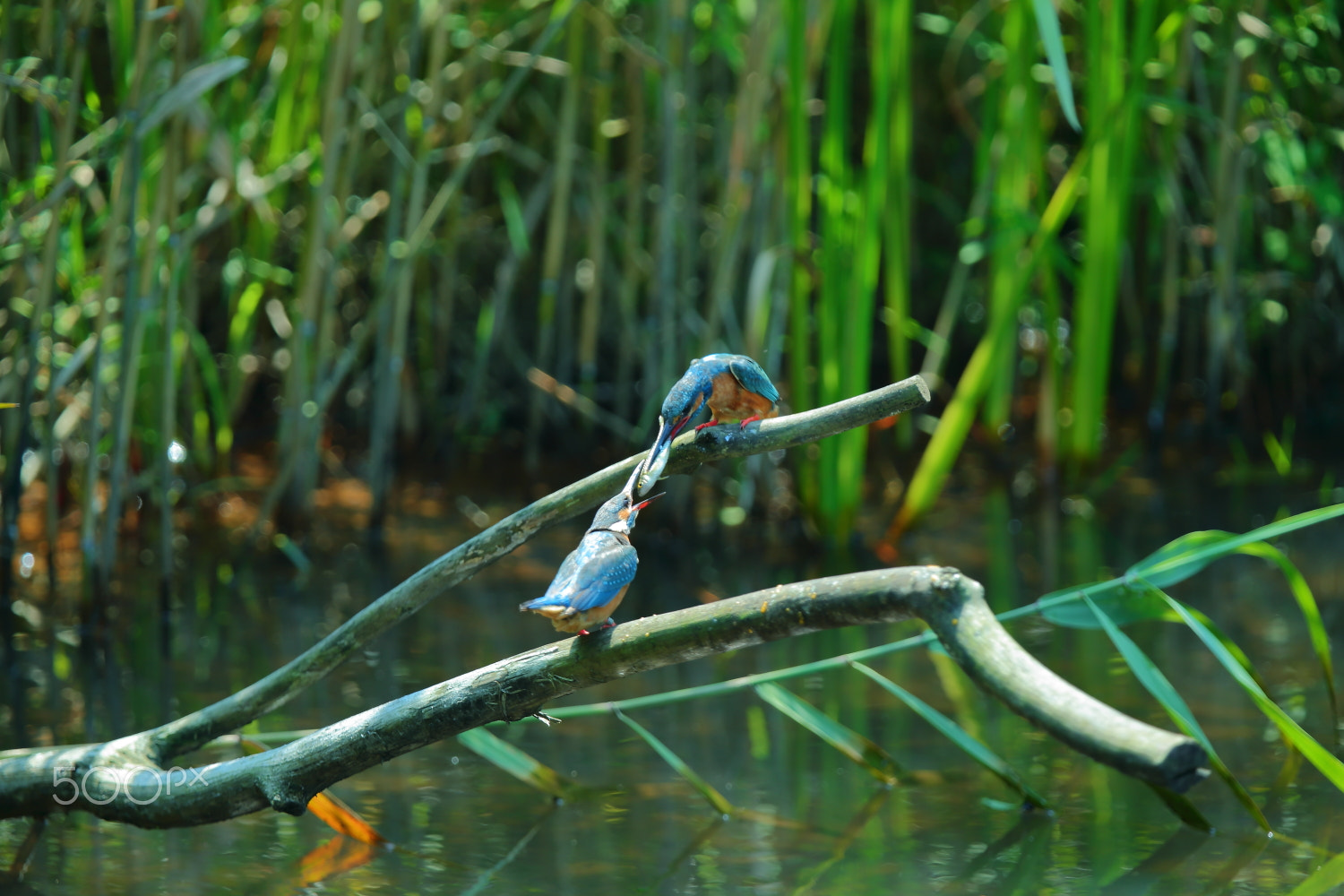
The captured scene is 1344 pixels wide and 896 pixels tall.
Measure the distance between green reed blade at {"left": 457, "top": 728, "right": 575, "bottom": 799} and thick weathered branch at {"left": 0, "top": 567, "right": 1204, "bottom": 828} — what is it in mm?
348

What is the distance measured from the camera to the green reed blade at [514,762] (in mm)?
→ 1763

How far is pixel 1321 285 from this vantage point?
3957 millimetres

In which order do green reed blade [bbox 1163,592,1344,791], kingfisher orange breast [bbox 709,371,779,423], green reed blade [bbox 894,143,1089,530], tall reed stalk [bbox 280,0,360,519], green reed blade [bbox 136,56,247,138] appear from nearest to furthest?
kingfisher orange breast [bbox 709,371,779,423] < green reed blade [bbox 1163,592,1344,791] < green reed blade [bbox 136,56,247,138] < tall reed stalk [bbox 280,0,360,519] < green reed blade [bbox 894,143,1089,530]

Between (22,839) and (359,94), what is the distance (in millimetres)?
1801

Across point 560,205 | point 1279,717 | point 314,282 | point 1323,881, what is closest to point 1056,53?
point 1279,717

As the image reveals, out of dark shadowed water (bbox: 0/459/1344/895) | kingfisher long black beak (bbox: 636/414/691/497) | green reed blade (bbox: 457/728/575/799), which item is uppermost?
kingfisher long black beak (bbox: 636/414/691/497)

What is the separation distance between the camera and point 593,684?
1.21m

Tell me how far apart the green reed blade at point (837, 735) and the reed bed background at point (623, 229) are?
1.23 m

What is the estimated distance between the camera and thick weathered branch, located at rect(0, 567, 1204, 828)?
0.85 m

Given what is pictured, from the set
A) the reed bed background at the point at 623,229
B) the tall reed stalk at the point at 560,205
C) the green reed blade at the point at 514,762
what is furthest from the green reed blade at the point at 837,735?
the tall reed stalk at the point at 560,205

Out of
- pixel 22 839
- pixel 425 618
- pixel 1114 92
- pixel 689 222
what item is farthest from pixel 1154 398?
pixel 22 839

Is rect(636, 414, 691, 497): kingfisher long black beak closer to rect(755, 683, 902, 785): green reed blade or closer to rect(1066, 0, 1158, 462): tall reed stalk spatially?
rect(755, 683, 902, 785): green reed blade

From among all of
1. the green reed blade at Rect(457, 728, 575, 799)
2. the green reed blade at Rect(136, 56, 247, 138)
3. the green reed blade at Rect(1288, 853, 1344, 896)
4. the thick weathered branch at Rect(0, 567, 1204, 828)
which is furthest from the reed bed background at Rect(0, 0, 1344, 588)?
the green reed blade at Rect(1288, 853, 1344, 896)

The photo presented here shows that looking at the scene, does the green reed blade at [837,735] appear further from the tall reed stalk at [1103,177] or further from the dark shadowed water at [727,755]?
the tall reed stalk at [1103,177]
